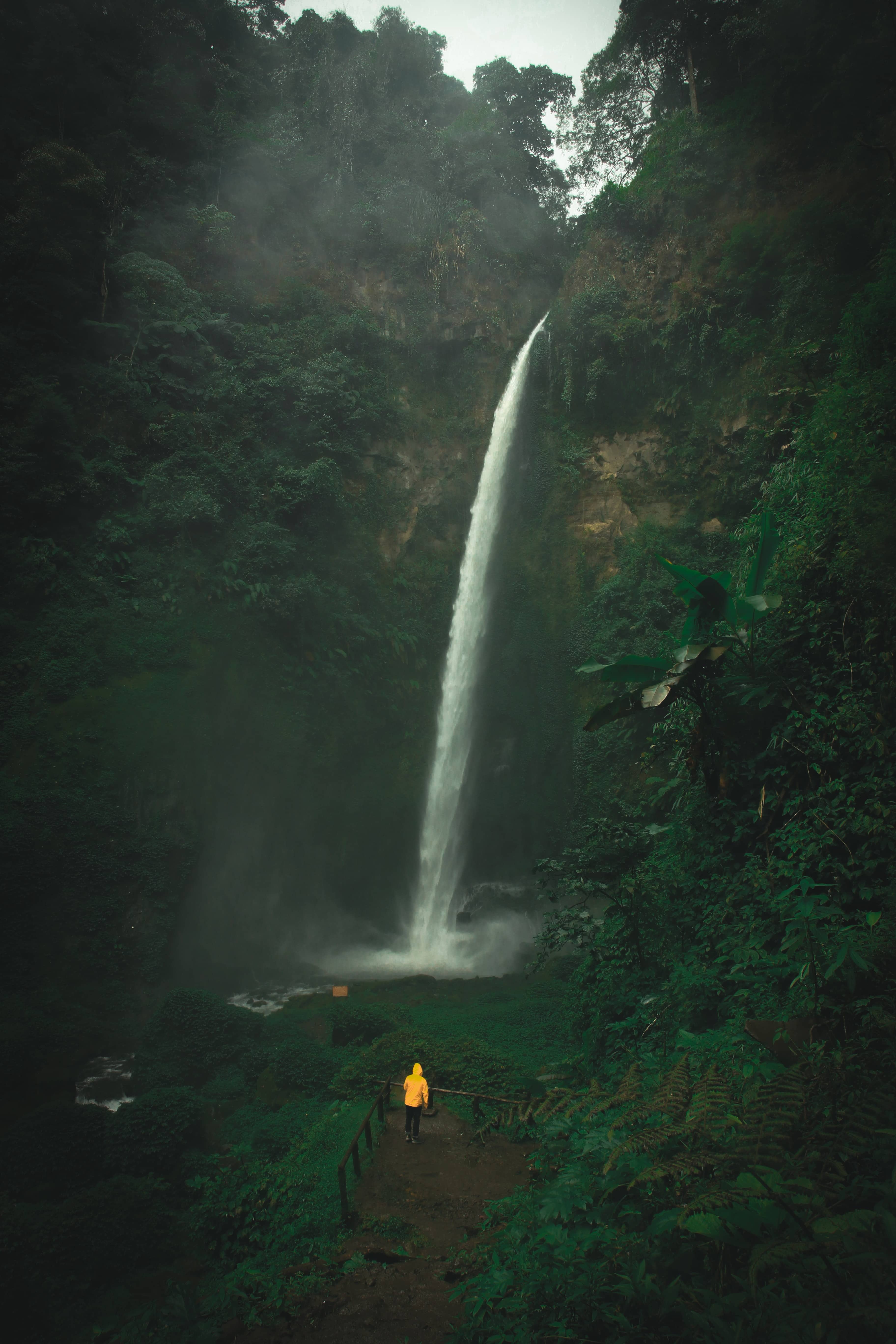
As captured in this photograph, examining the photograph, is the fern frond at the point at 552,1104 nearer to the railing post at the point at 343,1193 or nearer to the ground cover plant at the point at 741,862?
the ground cover plant at the point at 741,862

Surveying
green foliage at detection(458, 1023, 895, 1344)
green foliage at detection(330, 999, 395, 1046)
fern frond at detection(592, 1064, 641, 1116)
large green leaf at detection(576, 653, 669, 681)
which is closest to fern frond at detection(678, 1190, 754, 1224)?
green foliage at detection(458, 1023, 895, 1344)

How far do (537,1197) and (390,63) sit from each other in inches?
1209

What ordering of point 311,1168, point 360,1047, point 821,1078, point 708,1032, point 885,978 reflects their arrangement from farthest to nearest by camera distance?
point 360,1047
point 311,1168
point 708,1032
point 885,978
point 821,1078

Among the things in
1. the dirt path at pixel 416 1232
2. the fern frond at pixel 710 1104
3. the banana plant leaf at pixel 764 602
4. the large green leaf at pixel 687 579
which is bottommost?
the dirt path at pixel 416 1232

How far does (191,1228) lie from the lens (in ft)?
20.1

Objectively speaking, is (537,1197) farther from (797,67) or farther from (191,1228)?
(797,67)

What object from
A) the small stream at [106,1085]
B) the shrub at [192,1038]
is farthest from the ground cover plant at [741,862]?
the small stream at [106,1085]

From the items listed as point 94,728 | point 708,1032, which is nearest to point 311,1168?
point 708,1032

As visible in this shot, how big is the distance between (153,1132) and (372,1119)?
235cm

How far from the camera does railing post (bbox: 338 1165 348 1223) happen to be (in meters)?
5.44

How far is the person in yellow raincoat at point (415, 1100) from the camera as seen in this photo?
6.57m

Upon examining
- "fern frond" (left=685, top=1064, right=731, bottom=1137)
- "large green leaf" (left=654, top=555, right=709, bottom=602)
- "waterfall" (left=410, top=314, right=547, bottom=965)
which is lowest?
"fern frond" (left=685, top=1064, right=731, bottom=1137)

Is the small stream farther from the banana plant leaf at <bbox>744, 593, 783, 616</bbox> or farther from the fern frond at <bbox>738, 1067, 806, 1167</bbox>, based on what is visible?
the banana plant leaf at <bbox>744, 593, 783, 616</bbox>

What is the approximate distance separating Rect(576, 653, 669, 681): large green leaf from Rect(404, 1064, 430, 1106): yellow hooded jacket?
4.12 meters
